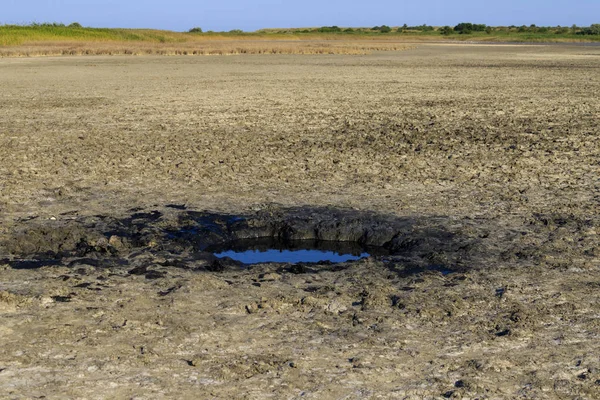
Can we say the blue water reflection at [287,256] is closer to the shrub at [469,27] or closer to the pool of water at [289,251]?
the pool of water at [289,251]

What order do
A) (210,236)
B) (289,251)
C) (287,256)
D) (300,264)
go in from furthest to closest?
(210,236) < (289,251) < (287,256) < (300,264)

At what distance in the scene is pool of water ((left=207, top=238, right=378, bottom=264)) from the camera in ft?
19.4

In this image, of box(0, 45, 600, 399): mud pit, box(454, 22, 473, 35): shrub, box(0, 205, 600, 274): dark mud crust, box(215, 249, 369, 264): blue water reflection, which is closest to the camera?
box(0, 45, 600, 399): mud pit

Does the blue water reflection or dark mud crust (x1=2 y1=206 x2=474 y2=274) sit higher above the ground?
dark mud crust (x1=2 y1=206 x2=474 y2=274)

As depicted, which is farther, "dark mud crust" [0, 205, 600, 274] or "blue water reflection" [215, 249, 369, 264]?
"blue water reflection" [215, 249, 369, 264]

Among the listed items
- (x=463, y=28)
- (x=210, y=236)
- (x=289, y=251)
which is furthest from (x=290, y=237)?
(x=463, y=28)

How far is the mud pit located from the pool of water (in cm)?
14

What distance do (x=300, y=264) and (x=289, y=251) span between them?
597 mm

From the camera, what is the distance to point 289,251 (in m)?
6.14

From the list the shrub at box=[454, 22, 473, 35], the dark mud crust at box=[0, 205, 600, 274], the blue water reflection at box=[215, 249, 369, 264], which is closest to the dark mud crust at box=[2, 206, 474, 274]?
the dark mud crust at box=[0, 205, 600, 274]

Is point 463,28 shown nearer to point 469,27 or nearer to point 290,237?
point 469,27

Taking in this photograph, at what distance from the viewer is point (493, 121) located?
42.4 ft

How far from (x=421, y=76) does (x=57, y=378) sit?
68.1 feet

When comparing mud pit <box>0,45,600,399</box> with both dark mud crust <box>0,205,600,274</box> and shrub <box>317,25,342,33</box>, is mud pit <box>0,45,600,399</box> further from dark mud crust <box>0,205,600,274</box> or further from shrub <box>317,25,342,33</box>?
shrub <box>317,25,342,33</box>
